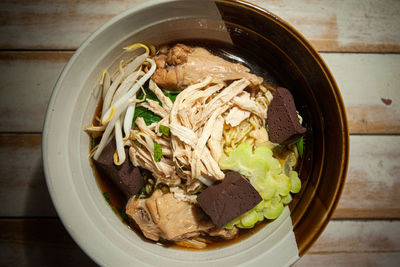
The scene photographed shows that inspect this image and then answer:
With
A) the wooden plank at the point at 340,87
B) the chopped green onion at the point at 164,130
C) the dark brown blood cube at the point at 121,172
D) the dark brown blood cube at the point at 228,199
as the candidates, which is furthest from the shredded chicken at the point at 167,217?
the wooden plank at the point at 340,87

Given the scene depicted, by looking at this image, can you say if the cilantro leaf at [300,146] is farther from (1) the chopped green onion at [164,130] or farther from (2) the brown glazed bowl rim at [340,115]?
(1) the chopped green onion at [164,130]

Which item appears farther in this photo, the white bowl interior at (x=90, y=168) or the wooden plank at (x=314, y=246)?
the wooden plank at (x=314, y=246)

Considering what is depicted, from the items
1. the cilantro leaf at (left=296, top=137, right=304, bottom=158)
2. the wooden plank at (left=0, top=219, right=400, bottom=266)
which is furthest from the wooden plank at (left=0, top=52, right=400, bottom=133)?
the wooden plank at (left=0, top=219, right=400, bottom=266)

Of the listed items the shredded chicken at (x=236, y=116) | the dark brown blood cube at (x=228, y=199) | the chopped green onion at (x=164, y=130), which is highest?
the shredded chicken at (x=236, y=116)

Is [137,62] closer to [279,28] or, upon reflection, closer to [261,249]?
[279,28]

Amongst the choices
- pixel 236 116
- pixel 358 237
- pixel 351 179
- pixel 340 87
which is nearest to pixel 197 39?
pixel 236 116

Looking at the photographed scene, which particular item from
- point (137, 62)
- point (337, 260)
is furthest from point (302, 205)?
point (137, 62)
